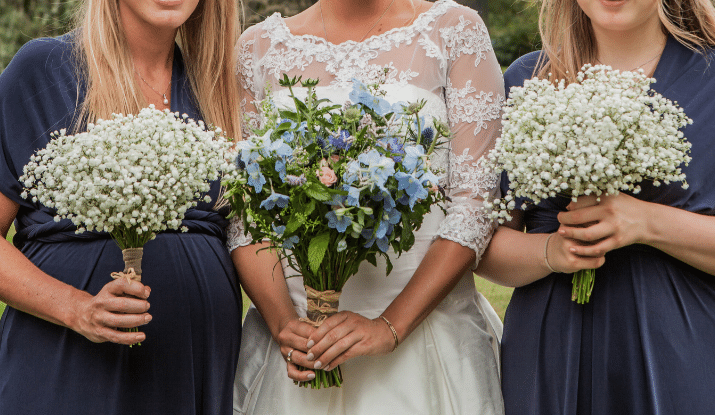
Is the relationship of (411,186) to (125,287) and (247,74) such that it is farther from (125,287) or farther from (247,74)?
(247,74)

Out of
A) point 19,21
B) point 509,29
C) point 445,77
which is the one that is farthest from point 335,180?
point 19,21

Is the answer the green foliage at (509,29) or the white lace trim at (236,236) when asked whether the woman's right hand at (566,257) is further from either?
the green foliage at (509,29)

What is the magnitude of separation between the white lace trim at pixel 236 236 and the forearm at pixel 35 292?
0.78 metres

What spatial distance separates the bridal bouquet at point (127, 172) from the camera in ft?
8.55

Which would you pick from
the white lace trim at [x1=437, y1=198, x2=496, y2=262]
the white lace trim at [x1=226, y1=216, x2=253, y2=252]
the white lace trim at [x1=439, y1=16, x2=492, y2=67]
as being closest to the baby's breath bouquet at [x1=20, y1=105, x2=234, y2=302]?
the white lace trim at [x1=226, y1=216, x2=253, y2=252]

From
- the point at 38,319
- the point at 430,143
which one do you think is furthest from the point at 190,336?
the point at 430,143

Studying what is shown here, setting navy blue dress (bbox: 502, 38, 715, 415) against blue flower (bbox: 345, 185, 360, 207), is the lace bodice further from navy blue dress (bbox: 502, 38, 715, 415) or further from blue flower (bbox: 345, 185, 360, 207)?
blue flower (bbox: 345, 185, 360, 207)

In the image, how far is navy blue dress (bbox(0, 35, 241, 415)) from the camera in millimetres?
3039

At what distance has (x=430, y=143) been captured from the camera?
2852 millimetres

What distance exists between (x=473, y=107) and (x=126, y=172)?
1.58 meters

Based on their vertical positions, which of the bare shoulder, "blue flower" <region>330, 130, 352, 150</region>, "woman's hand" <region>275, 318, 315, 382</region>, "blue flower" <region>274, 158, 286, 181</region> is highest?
the bare shoulder

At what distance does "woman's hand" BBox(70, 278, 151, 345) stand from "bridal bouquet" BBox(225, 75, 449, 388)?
0.50 metres

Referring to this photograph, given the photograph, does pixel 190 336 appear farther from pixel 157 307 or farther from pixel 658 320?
pixel 658 320

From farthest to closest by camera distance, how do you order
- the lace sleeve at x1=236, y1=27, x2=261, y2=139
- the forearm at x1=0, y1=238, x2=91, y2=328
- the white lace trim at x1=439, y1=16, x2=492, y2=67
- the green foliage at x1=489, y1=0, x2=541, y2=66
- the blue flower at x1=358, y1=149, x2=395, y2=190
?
the green foliage at x1=489, y1=0, x2=541, y2=66 → the lace sleeve at x1=236, y1=27, x2=261, y2=139 → the white lace trim at x1=439, y1=16, x2=492, y2=67 → the forearm at x1=0, y1=238, x2=91, y2=328 → the blue flower at x1=358, y1=149, x2=395, y2=190
